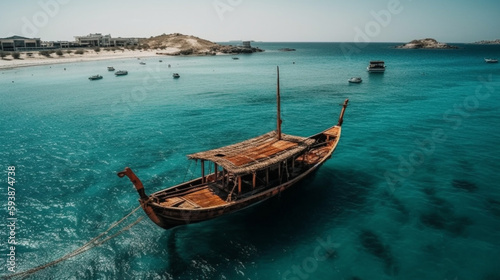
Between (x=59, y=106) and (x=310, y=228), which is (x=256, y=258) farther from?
(x=59, y=106)

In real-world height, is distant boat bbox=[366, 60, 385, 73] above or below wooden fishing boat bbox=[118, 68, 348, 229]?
above

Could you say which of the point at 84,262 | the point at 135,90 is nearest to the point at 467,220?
the point at 84,262

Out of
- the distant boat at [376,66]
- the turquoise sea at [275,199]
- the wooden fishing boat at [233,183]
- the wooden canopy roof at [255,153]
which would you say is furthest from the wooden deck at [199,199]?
the distant boat at [376,66]

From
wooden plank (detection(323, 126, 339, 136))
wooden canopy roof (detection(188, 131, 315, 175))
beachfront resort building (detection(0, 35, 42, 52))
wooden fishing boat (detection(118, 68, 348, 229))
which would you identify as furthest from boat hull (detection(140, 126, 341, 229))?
beachfront resort building (detection(0, 35, 42, 52))

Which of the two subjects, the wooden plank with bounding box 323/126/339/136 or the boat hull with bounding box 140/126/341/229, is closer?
the boat hull with bounding box 140/126/341/229

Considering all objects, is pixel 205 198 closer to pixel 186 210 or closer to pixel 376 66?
pixel 186 210

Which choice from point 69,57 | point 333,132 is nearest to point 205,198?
point 333,132

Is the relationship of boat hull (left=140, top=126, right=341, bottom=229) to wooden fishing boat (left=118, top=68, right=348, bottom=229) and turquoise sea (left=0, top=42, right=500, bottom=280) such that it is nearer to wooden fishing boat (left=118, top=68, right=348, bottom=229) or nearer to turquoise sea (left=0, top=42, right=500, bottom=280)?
wooden fishing boat (left=118, top=68, right=348, bottom=229)
